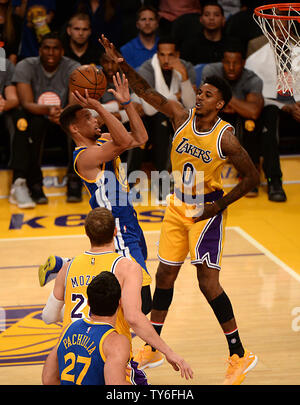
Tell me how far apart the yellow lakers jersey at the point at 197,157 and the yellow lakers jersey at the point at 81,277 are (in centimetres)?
119

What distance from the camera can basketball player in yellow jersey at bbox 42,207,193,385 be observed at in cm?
345

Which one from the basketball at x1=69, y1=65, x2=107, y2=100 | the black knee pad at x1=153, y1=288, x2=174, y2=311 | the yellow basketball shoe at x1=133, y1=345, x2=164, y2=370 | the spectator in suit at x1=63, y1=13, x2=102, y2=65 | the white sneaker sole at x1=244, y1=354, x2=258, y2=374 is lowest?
the yellow basketball shoe at x1=133, y1=345, x2=164, y2=370

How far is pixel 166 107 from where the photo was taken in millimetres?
4855

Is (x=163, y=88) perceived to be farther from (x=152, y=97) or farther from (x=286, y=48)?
(x=152, y=97)

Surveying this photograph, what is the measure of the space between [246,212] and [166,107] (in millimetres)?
3632

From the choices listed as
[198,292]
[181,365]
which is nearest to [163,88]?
[198,292]

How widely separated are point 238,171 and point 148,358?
1441 millimetres

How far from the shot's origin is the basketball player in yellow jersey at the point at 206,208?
4.50 metres

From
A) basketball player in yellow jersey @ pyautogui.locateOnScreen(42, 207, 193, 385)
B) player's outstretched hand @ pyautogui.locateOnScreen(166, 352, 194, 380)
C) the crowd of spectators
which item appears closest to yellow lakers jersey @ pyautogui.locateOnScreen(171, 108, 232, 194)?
basketball player in yellow jersey @ pyautogui.locateOnScreen(42, 207, 193, 385)

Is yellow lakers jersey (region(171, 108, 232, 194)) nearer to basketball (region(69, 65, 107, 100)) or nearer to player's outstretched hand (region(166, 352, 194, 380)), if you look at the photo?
basketball (region(69, 65, 107, 100))

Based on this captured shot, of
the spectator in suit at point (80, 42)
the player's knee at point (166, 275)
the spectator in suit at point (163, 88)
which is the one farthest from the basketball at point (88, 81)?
the spectator in suit at point (80, 42)

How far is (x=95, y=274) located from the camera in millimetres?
3514

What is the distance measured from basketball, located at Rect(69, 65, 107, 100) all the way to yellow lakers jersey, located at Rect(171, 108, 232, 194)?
77 cm

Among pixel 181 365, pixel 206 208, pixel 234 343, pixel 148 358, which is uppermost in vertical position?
pixel 206 208
